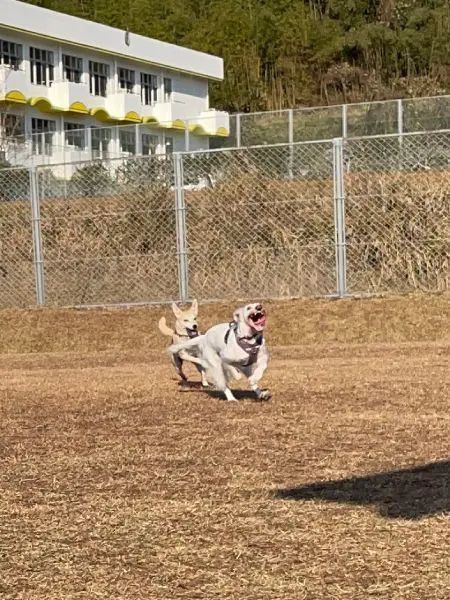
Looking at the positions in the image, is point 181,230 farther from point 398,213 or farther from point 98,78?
point 98,78

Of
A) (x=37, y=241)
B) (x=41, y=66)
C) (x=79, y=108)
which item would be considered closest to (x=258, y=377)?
(x=37, y=241)

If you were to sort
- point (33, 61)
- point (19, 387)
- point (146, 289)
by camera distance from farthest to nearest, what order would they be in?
point (33, 61) < point (146, 289) < point (19, 387)

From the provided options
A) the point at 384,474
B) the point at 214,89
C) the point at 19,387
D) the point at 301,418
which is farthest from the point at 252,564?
the point at 214,89

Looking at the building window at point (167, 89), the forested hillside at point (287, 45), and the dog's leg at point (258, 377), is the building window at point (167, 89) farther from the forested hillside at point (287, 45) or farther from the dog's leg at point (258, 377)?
the dog's leg at point (258, 377)

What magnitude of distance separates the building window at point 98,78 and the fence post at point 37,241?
87.0ft

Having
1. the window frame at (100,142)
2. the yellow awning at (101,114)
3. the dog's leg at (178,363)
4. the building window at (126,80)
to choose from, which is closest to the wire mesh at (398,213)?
the dog's leg at (178,363)

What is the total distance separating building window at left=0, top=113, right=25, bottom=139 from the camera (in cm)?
3437

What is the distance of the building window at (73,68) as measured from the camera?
135 ft

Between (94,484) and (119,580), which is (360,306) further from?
(119,580)

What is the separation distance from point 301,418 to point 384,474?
6.39 feet

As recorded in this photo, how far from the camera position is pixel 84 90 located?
133ft

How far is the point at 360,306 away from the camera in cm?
1383

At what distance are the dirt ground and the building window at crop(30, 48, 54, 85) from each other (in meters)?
30.1

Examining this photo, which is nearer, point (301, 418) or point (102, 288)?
point (301, 418)
